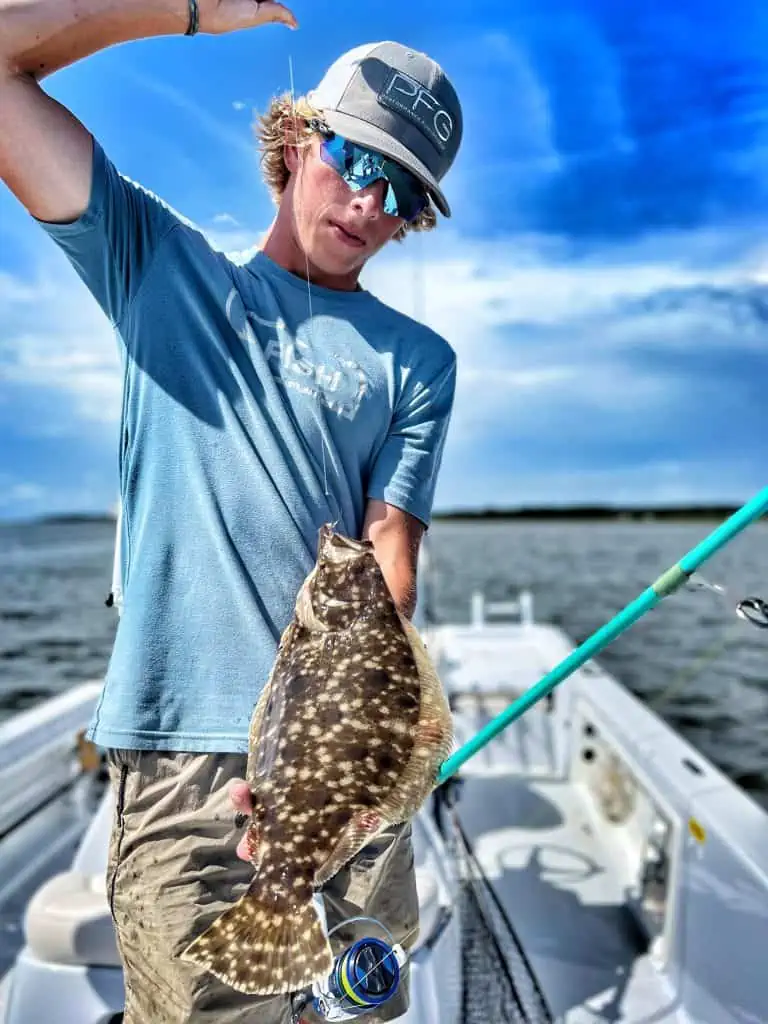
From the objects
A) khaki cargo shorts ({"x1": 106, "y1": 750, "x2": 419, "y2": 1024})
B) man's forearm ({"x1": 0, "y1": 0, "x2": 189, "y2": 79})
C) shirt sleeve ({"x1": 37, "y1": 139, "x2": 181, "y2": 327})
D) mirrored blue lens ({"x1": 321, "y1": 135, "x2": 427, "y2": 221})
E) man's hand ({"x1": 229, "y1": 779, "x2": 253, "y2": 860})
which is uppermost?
man's forearm ({"x1": 0, "y1": 0, "x2": 189, "y2": 79})

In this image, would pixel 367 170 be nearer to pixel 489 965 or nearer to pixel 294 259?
pixel 294 259

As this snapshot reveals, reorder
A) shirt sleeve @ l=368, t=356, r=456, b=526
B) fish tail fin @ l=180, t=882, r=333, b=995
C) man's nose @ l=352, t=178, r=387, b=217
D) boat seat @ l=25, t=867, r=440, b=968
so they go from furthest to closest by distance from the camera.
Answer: boat seat @ l=25, t=867, r=440, b=968 → shirt sleeve @ l=368, t=356, r=456, b=526 → man's nose @ l=352, t=178, r=387, b=217 → fish tail fin @ l=180, t=882, r=333, b=995

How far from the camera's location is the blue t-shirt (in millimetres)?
2238

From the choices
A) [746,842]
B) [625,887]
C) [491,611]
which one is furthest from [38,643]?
[746,842]

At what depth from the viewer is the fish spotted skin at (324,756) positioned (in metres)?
1.87

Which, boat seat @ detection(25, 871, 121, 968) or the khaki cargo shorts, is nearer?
the khaki cargo shorts

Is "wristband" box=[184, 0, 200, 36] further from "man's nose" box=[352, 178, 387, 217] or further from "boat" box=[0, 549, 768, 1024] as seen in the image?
"boat" box=[0, 549, 768, 1024]

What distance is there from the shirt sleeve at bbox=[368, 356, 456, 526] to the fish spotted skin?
54 centimetres

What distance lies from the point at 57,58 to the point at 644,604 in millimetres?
2325

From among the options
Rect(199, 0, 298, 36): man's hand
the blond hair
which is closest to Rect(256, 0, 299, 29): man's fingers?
Rect(199, 0, 298, 36): man's hand

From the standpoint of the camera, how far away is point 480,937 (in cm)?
431

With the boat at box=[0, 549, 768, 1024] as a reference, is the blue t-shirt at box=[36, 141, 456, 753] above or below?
above

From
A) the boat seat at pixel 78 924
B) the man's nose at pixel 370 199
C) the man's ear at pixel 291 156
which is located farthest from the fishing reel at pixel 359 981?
the man's ear at pixel 291 156

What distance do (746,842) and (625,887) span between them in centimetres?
215
